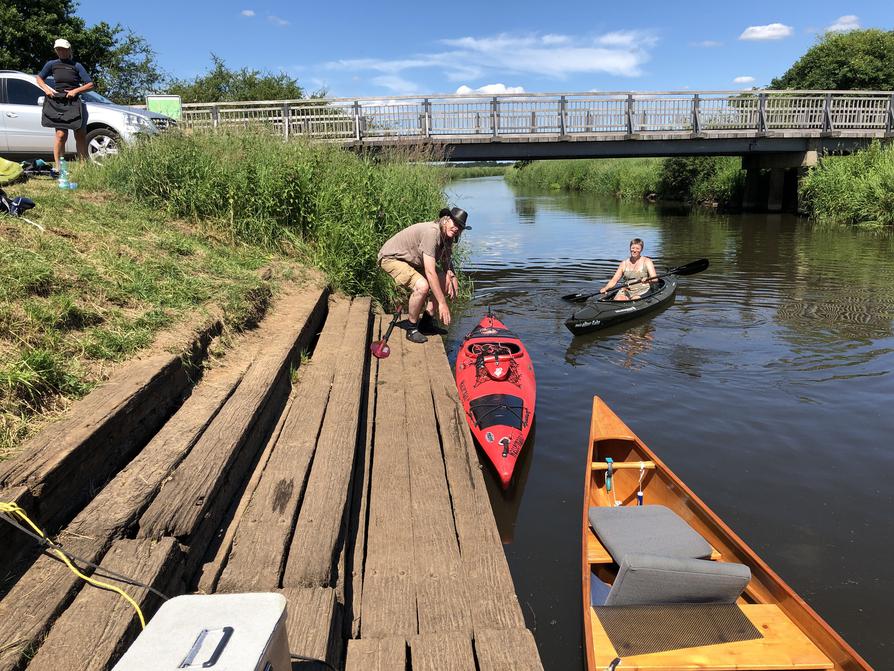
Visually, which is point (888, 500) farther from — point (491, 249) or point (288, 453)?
point (491, 249)

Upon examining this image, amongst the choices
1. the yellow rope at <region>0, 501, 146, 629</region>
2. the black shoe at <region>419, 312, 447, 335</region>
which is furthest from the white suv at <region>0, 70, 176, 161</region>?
the yellow rope at <region>0, 501, 146, 629</region>

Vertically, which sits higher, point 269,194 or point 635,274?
point 269,194

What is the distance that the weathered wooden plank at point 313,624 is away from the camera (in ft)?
7.52

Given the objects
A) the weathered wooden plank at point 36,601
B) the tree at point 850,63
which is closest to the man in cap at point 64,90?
the weathered wooden plank at point 36,601

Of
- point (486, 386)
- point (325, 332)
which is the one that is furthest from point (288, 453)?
point (325, 332)

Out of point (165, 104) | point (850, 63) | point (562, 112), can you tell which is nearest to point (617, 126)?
point (562, 112)

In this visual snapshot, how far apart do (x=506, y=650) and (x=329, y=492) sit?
1.38m

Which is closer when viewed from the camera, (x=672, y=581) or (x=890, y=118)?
(x=672, y=581)

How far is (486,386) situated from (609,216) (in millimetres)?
25516

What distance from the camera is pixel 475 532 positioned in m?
3.46

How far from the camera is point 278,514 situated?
127 inches

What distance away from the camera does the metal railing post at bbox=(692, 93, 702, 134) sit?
2141 cm

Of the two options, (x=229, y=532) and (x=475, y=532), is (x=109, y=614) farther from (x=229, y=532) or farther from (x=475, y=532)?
(x=475, y=532)

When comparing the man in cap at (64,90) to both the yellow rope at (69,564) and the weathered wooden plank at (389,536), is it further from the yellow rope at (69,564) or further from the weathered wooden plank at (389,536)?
the yellow rope at (69,564)
